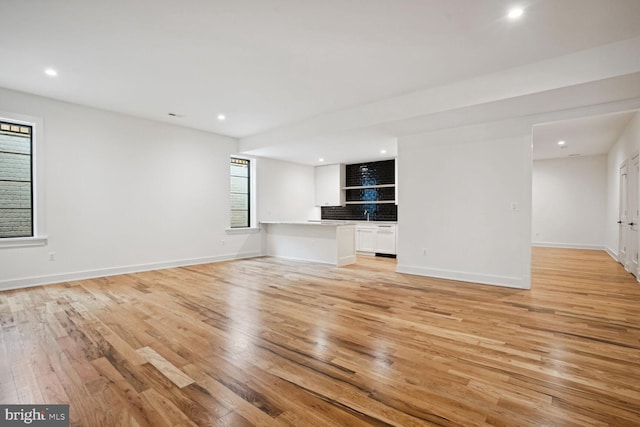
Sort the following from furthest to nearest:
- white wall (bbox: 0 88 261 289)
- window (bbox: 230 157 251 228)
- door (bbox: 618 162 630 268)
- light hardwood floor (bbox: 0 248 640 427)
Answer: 1. window (bbox: 230 157 251 228)
2. door (bbox: 618 162 630 268)
3. white wall (bbox: 0 88 261 289)
4. light hardwood floor (bbox: 0 248 640 427)

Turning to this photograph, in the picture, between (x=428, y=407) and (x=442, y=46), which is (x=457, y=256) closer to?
(x=442, y=46)

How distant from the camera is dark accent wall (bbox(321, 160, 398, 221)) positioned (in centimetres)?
841

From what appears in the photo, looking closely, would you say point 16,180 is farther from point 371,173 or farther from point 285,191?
point 371,173

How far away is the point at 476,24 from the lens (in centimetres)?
277

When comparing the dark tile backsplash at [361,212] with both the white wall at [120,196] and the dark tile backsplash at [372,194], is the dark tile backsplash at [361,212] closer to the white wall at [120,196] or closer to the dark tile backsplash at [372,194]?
the dark tile backsplash at [372,194]

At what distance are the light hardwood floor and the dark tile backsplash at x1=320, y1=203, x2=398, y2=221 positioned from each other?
4136 millimetres

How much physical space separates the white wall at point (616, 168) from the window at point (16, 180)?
9.35 meters

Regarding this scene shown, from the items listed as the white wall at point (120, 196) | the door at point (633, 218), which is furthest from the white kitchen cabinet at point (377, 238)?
the door at point (633, 218)

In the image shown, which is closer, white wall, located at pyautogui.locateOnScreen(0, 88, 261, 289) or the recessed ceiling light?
the recessed ceiling light

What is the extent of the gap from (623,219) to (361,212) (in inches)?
224

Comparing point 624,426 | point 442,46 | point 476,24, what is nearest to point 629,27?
point 476,24

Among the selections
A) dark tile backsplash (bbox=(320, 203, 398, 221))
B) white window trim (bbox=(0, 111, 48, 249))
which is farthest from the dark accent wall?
white window trim (bbox=(0, 111, 48, 249))

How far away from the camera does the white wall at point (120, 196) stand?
471 centimetres

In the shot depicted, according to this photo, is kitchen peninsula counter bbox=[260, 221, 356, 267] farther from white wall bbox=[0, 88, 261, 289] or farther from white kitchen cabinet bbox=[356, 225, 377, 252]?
white kitchen cabinet bbox=[356, 225, 377, 252]
